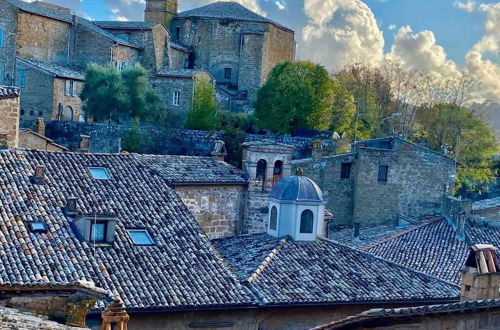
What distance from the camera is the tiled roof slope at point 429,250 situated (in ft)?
86.1

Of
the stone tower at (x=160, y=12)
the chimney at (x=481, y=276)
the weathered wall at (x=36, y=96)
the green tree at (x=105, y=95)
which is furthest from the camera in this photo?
the stone tower at (x=160, y=12)

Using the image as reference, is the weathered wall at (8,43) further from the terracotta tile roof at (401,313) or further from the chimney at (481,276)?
the terracotta tile roof at (401,313)

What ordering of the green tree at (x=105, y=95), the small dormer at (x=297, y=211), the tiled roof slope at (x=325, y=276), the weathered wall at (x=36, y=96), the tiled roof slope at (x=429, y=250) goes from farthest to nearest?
the weathered wall at (x=36, y=96)
the green tree at (x=105, y=95)
the tiled roof slope at (x=429, y=250)
the small dormer at (x=297, y=211)
the tiled roof slope at (x=325, y=276)

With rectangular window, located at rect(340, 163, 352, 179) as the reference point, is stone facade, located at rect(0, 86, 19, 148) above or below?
above

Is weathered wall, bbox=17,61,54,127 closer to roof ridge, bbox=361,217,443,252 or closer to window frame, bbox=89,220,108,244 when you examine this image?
roof ridge, bbox=361,217,443,252

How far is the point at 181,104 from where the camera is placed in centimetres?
5744

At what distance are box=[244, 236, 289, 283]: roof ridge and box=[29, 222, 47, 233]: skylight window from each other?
473 cm

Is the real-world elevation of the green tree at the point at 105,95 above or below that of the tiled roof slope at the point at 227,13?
below

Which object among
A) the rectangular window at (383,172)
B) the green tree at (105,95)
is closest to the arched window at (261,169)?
the rectangular window at (383,172)

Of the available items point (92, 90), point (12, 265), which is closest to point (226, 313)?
point (12, 265)

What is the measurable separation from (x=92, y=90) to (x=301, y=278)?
3526 centimetres

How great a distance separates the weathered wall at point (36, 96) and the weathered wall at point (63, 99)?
0.19m

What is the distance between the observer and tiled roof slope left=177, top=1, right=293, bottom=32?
227ft

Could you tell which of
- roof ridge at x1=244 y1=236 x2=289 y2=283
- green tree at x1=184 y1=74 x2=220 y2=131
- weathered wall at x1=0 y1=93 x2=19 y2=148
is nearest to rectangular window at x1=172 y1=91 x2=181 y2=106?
green tree at x1=184 y1=74 x2=220 y2=131
